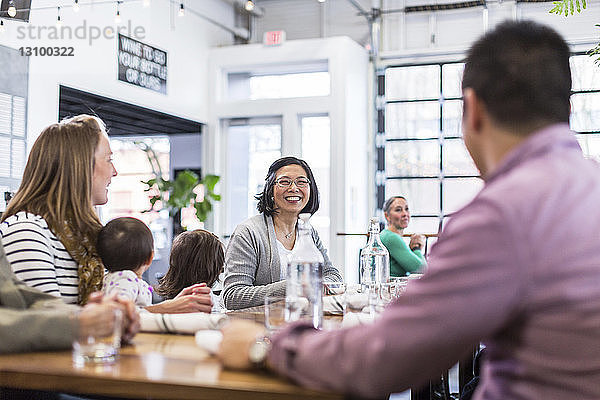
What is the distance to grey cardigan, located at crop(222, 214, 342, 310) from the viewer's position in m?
3.07

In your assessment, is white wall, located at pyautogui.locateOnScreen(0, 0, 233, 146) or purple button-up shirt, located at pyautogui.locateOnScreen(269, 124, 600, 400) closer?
purple button-up shirt, located at pyautogui.locateOnScreen(269, 124, 600, 400)

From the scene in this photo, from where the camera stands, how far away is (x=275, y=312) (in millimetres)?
1597

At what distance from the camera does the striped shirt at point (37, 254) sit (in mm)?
1871

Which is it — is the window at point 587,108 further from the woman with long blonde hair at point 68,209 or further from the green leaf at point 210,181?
the woman with long blonde hair at point 68,209

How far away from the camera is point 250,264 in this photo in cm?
321

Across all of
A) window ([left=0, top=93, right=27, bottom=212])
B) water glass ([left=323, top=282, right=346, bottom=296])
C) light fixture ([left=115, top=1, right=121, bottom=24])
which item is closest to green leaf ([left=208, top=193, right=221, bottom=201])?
light fixture ([left=115, top=1, right=121, bottom=24])

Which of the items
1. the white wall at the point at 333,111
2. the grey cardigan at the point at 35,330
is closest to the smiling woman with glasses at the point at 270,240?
the grey cardigan at the point at 35,330

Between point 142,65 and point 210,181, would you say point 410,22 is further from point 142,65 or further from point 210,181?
point 142,65

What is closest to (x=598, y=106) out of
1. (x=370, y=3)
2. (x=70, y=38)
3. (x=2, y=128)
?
(x=370, y=3)

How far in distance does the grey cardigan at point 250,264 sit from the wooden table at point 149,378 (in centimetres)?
164

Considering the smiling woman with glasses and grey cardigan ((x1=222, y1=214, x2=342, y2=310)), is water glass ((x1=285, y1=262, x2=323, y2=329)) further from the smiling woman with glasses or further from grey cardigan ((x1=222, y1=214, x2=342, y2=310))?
grey cardigan ((x1=222, y1=214, x2=342, y2=310))

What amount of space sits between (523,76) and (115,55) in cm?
641

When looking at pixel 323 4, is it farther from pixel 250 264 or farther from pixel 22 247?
pixel 22 247

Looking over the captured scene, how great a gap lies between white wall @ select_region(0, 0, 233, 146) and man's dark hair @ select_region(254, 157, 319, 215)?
3119mm
